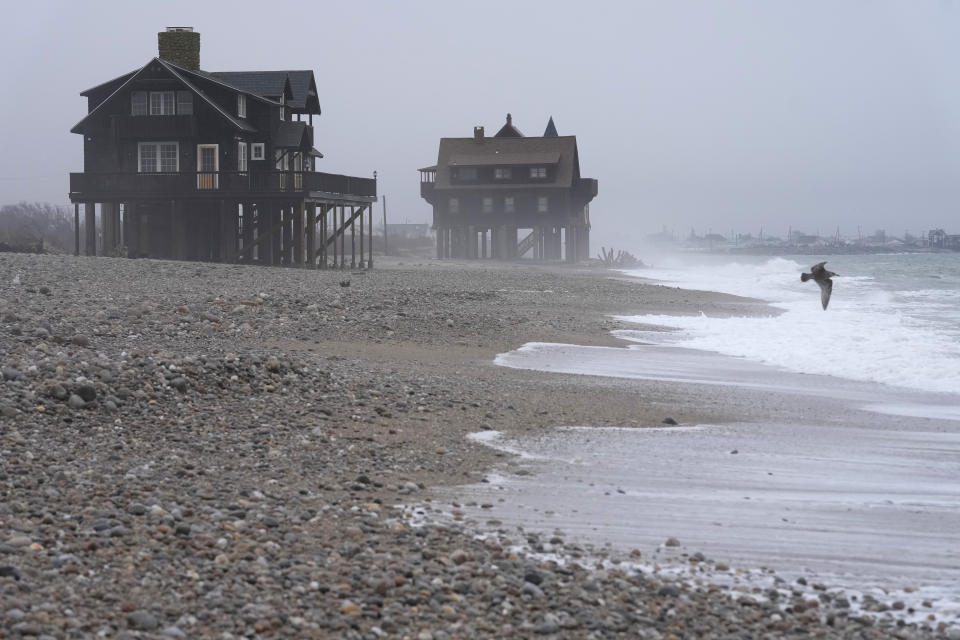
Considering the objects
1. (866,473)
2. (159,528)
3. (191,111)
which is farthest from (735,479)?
(191,111)

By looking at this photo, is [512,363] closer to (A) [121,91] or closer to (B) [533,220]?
(A) [121,91]

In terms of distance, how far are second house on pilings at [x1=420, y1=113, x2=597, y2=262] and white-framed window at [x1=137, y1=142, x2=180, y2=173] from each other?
32970 millimetres

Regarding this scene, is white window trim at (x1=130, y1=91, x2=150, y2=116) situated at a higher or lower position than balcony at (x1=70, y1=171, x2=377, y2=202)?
higher

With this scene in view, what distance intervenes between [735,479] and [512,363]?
20.4 ft

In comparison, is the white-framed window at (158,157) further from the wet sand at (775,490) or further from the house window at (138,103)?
the wet sand at (775,490)

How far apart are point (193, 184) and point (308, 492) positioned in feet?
102

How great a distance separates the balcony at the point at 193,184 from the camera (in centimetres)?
3647

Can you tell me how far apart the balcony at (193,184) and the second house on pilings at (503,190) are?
33.4 m

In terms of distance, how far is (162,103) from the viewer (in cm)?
3803

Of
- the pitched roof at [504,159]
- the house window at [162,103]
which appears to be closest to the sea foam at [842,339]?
the house window at [162,103]

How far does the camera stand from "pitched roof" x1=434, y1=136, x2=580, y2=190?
6925 centimetres

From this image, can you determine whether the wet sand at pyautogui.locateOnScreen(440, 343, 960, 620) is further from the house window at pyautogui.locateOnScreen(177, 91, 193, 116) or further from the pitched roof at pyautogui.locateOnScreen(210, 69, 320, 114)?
the pitched roof at pyautogui.locateOnScreen(210, 69, 320, 114)

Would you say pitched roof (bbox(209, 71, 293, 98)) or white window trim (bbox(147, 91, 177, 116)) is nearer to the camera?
white window trim (bbox(147, 91, 177, 116))

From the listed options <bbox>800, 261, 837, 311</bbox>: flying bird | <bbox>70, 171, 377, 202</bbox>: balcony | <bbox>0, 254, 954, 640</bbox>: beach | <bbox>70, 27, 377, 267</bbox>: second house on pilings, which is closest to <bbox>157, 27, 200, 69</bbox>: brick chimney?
<bbox>70, 27, 377, 267</bbox>: second house on pilings
